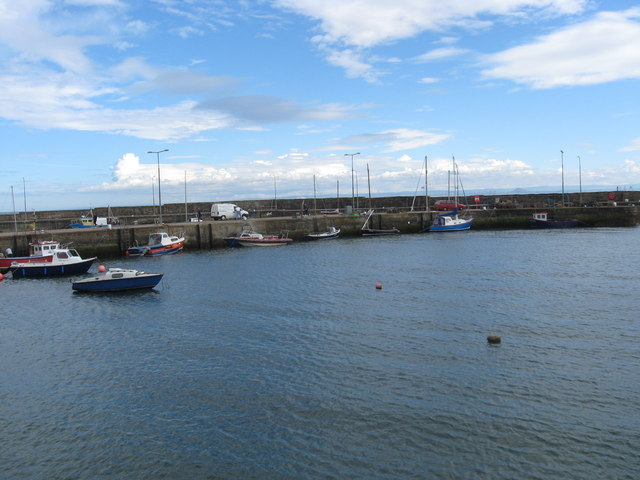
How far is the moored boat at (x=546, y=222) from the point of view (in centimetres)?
7819

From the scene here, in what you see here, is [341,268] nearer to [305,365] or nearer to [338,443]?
[305,365]

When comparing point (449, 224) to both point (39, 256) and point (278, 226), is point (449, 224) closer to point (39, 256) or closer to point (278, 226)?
point (278, 226)

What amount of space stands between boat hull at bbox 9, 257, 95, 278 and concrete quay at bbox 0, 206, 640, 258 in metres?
8.67

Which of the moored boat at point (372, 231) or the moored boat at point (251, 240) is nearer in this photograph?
the moored boat at point (251, 240)

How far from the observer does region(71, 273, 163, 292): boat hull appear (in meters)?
33.9

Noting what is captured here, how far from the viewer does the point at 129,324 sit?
2575 cm

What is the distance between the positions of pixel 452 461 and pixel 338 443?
276 cm

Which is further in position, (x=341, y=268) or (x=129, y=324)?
(x=341, y=268)

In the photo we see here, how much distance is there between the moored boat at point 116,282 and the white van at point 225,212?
38.0 metres

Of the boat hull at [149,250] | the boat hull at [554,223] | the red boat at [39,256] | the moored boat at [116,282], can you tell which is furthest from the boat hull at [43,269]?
the boat hull at [554,223]

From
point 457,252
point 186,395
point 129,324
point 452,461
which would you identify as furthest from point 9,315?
point 457,252

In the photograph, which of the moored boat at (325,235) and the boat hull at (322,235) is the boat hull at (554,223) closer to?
the moored boat at (325,235)

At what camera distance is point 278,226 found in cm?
6825

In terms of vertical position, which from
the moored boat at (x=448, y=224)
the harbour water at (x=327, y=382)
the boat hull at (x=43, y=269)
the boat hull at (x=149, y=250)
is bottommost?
the harbour water at (x=327, y=382)
